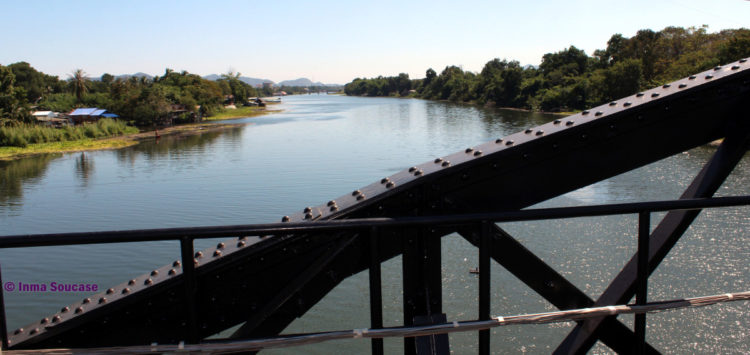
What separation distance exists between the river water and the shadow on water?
3.7 inches

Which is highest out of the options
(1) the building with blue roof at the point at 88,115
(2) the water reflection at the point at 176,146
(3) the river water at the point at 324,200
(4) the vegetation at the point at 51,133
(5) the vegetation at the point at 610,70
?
(5) the vegetation at the point at 610,70

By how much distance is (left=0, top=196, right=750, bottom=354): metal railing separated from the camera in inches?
72.1

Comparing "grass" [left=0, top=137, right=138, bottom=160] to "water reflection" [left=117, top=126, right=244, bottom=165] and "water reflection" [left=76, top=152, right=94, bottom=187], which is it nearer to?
"water reflection" [left=117, top=126, right=244, bottom=165]

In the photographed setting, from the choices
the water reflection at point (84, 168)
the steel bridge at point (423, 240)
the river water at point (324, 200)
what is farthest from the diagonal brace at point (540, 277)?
the water reflection at point (84, 168)

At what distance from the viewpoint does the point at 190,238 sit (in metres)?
1.90

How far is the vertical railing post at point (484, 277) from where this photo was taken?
2012 mm

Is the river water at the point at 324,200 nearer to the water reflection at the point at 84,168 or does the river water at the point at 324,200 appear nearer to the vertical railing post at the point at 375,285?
the water reflection at the point at 84,168

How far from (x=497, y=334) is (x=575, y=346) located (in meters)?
7.84

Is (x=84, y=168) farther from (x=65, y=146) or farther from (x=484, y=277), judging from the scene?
(x=484, y=277)

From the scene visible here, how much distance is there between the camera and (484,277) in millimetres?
2145

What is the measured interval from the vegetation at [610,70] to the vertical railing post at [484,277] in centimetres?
4232

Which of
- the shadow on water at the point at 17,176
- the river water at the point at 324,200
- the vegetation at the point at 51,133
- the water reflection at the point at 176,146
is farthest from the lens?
the vegetation at the point at 51,133

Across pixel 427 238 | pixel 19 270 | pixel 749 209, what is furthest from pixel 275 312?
pixel 749 209

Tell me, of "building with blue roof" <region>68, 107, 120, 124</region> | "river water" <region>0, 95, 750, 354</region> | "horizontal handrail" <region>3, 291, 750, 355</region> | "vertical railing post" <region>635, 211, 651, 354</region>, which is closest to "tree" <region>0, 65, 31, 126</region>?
"building with blue roof" <region>68, 107, 120, 124</region>
